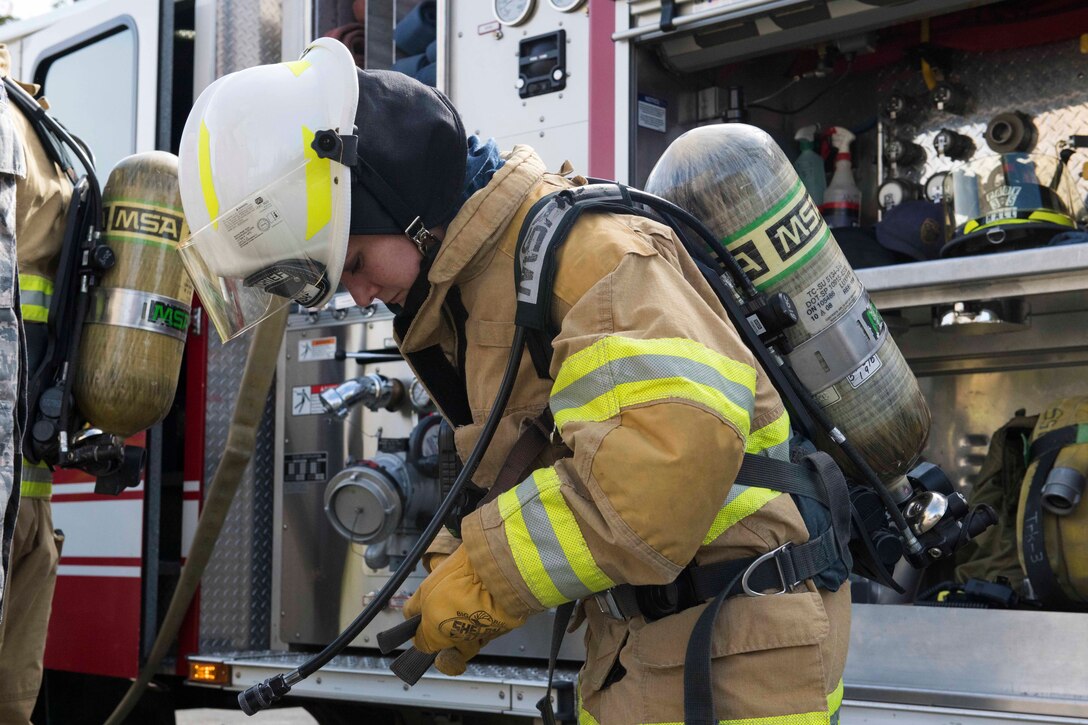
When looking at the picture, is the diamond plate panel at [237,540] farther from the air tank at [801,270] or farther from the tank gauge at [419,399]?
the air tank at [801,270]

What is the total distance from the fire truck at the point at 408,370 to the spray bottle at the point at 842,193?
0.13 m

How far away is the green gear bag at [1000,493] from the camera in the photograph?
337 cm

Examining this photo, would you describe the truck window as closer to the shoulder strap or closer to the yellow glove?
the shoulder strap

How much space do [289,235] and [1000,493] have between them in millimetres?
2444

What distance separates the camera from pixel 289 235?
1.83 meters

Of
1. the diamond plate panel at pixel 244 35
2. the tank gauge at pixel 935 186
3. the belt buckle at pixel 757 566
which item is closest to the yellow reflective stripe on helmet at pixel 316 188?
the belt buckle at pixel 757 566

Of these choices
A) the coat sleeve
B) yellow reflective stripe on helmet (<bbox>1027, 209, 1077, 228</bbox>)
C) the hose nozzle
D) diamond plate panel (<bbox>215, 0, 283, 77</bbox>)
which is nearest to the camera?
the coat sleeve

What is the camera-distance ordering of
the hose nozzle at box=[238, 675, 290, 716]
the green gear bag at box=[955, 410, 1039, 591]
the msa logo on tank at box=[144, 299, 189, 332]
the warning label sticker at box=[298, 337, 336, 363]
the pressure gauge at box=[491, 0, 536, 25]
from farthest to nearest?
the warning label sticker at box=[298, 337, 336, 363]
the pressure gauge at box=[491, 0, 536, 25]
the green gear bag at box=[955, 410, 1039, 591]
the msa logo on tank at box=[144, 299, 189, 332]
the hose nozzle at box=[238, 675, 290, 716]

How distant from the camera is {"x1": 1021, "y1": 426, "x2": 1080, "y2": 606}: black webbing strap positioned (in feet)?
9.54

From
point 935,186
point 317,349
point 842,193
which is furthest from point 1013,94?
point 317,349

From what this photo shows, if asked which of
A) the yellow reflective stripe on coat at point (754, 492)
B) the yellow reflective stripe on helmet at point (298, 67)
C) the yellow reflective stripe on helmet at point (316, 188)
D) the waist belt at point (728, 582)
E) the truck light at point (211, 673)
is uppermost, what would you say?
the yellow reflective stripe on helmet at point (298, 67)

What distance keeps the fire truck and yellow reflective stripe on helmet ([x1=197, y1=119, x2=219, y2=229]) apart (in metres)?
1.56

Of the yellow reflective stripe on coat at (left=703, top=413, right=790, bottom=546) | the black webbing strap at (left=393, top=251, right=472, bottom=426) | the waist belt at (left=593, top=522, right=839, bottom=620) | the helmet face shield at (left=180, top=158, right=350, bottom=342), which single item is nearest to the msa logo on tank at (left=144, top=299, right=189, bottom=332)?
the helmet face shield at (left=180, top=158, right=350, bottom=342)

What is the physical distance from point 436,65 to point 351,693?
6.51ft
